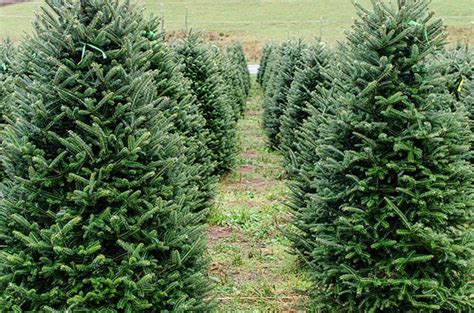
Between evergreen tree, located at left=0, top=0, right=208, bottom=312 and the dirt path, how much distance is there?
1585 millimetres

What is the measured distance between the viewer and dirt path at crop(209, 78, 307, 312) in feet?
19.3

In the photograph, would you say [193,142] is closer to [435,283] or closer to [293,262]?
[293,262]

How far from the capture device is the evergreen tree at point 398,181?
4453mm

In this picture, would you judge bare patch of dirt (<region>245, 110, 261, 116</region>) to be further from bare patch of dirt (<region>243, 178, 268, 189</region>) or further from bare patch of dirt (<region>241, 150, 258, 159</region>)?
bare patch of dirt (<region>243, 178, 268, 189</region>)

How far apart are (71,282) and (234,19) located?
5547cm

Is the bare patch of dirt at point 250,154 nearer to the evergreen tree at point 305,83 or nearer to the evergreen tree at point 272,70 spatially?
the evergreen tree at point 272,70

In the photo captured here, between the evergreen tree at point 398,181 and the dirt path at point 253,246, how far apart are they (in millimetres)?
1179

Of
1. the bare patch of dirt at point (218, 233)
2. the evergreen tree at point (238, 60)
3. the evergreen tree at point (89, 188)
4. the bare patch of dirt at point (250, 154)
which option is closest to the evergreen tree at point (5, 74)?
the evergreen tree at point (89, 188)

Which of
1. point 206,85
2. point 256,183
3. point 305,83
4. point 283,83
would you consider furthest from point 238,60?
point 206,85

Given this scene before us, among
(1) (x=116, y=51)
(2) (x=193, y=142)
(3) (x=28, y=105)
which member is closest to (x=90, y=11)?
(1) (x=116, y=51)

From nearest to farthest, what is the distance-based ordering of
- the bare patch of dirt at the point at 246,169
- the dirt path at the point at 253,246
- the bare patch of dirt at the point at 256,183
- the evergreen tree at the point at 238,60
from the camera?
the dirt path at the point at 253,246 < the bare patch of dirt at the point at 256,183 < the bare patch of dirt at the point at 246,169 < the evergreen tree at the point at 238,60

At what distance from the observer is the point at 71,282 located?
10.6 feet

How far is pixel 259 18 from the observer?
185ft

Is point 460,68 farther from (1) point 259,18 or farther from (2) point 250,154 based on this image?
(1) point 259,18
